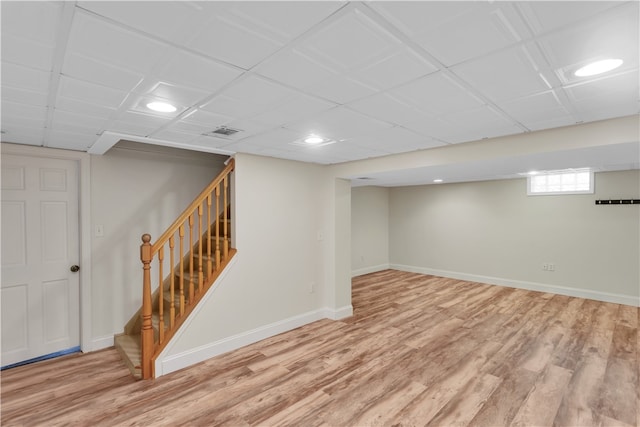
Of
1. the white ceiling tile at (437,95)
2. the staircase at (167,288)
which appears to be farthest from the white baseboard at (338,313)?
the white ceiling tile at (437,95)

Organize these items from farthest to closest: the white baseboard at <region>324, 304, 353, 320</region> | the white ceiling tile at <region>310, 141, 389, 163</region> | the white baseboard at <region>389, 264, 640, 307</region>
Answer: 1. the white baseboard at <region>389, 264, 640, 307</region>
2. the white baseboard at <region>324, 304, 353, 320</region>
3. the white ceiling tile at <region>310, 141, 389, 163</region>

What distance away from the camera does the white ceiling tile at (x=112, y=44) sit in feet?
3.70

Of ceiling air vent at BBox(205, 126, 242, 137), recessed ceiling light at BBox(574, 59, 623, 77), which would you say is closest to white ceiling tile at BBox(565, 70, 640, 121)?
recessed ceiling light at BBox(574, 59, 623, 77)

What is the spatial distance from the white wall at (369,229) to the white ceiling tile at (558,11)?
19.1 ft

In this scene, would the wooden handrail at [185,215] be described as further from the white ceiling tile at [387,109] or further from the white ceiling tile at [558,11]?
the white ceiling tile at [558,11]

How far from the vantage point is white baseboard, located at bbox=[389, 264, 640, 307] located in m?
4.86

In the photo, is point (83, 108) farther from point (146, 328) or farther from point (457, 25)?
point (457, 25)

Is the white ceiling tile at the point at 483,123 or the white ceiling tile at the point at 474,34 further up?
the white ceiling tile at the point at 474,34

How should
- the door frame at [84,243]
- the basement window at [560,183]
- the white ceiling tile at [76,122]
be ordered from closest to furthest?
1. the white ceiling tile at [76,122]
2. the door frame at [84,243]
3. the basement window at [560,183]

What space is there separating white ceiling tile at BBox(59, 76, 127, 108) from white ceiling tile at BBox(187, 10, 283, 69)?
0.79 meters

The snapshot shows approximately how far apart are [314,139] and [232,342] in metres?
2.37

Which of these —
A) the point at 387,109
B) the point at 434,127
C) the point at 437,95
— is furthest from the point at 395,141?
the point at 437,95

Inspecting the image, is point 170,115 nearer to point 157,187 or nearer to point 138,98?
point 138,98

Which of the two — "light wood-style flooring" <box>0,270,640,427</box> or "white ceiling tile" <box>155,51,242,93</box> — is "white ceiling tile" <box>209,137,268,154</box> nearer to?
"white ceiling tile" <box>155,51,242,93</box>
